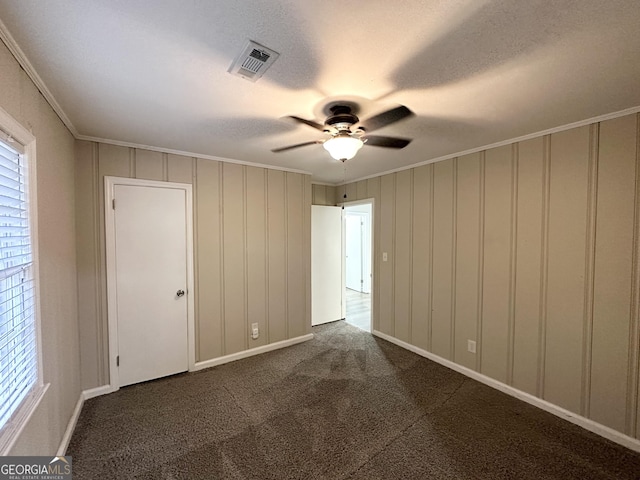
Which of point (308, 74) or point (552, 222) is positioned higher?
point (308, 74)

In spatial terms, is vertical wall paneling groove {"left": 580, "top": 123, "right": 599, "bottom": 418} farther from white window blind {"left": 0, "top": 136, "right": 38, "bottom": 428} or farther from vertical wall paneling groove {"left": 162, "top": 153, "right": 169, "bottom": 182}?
vertical wall paneling groove {"left": 162, "top": 153, "right": 169, "bottom": 182}

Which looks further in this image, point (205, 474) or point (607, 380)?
point (607, 380)

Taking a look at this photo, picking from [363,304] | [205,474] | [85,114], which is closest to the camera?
[205,474]

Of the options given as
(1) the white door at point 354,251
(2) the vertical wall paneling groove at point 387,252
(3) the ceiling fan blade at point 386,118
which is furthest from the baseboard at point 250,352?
(1) the white door at point 354,251

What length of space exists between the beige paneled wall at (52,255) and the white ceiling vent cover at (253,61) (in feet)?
3.31

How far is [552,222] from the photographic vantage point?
2357 mm

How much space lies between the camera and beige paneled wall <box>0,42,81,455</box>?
4.44 ft

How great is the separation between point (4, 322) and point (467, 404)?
3.19 meters

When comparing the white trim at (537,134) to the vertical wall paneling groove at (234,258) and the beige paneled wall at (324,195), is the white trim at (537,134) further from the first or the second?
the vertical wall paneling groove at (234,258)

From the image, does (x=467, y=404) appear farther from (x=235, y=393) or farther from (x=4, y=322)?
(x=4, y=322)

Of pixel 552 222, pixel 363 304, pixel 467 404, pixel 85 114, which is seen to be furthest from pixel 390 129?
pixel 363 304

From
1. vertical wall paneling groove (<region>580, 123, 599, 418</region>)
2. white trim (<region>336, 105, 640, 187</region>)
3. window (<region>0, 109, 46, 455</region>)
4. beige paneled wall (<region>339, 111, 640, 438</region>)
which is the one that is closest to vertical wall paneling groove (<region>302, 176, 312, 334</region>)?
white trim (<region>336, 105, 640, 187</region>)

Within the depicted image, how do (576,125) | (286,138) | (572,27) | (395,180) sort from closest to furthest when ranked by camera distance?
(572,27)
(576,125)
(286,138)
(395,180)

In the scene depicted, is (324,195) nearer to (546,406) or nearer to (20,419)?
(546,406)
